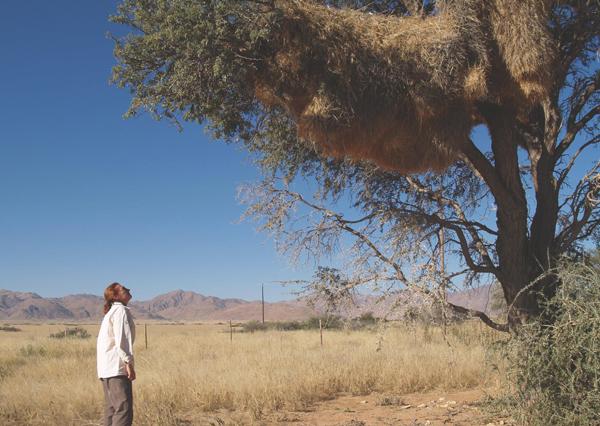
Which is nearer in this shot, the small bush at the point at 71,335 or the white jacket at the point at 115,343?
the white jacket at the point at 115,343

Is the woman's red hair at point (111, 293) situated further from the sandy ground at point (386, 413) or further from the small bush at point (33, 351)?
the small bush at point (33, 351)

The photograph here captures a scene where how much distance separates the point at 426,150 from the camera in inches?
325

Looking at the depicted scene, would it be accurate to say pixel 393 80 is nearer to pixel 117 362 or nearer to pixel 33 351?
pixel 117 362

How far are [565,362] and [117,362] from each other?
15.4 ft

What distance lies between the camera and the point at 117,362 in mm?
6629

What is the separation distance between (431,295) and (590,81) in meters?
4.64

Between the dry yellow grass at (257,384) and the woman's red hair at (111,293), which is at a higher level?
the woman's red hair at (111,293)

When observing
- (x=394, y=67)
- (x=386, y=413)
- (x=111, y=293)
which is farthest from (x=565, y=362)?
(x=111, y=293)

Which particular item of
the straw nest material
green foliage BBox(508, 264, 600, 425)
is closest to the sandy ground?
green foliage BBox(508, 264, 600, 425)

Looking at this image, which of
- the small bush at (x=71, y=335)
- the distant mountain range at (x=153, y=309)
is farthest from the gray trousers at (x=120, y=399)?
the distant mountain range at (x=153, y=309)

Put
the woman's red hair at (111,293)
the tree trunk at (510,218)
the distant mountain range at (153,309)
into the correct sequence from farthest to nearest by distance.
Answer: the distant mountain range at (153,309) → the tree trunk at (510,218) → the woman's red hair at (111,293)

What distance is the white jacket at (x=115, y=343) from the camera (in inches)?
261

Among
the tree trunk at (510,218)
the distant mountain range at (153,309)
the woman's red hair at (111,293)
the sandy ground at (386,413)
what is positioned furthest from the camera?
the distant mountain range at (153,309)

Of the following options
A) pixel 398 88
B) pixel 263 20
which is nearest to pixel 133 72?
pixel 263 20
